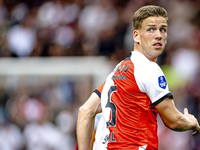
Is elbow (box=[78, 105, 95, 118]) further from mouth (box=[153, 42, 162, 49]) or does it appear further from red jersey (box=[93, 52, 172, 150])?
mouth (box=[153, 42, 162, 49])

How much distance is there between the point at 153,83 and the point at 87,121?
0.93 metres

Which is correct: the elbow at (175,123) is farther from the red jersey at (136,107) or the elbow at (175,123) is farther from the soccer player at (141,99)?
the red jersey at (136,107)

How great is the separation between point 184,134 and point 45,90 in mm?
3068

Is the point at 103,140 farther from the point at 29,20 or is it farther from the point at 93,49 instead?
the point at 29,20

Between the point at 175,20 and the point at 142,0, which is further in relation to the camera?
the point at 142,0

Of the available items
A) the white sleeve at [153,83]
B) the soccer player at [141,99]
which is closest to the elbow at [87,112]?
the soccer player at [141,99]

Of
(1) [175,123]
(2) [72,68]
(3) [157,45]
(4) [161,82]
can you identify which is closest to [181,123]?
(1) [175,123]

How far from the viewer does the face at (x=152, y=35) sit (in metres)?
3.58

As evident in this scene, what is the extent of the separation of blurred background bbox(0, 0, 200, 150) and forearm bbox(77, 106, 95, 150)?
3.73 m

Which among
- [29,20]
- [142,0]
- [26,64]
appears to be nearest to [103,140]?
[26,64]

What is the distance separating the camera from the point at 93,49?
30.7 ft

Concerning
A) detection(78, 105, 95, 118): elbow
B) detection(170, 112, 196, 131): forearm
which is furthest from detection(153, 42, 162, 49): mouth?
detection(78, 105, 95, 118): elbow

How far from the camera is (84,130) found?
12.6 feet

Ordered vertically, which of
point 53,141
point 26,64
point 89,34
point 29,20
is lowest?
point 53,141
